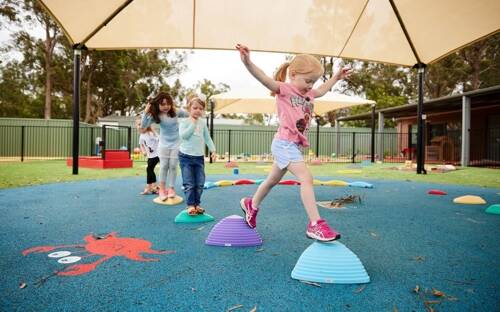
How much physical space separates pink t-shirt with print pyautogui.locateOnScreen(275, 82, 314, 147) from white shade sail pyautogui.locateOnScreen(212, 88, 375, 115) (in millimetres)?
9531

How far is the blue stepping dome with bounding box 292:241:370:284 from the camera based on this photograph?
198cm

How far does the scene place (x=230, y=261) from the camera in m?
2.34

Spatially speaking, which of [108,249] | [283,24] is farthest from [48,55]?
[108,249]

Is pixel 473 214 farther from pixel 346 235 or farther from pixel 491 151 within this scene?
pixel 491 151

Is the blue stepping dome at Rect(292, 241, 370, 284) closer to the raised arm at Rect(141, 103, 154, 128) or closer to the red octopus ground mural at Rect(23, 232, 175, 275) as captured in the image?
the red octopus ground mural at Rect(23, 232, 175, 275)

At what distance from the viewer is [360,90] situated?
33.2 m

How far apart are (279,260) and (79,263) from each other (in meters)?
1.38

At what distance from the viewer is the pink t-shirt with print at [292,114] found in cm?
261

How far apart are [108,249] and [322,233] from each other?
1639 millimetres

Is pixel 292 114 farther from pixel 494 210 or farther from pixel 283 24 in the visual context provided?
pixel 283 24

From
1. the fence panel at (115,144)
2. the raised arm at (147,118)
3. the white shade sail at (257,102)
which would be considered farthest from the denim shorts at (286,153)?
the fence panel at (115,144)

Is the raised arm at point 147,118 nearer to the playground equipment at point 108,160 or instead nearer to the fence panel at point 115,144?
the playground equipment at point 108,160

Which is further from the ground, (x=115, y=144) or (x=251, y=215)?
(x=115, y=144)

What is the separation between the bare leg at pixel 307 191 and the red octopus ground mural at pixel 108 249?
1.10 meters
